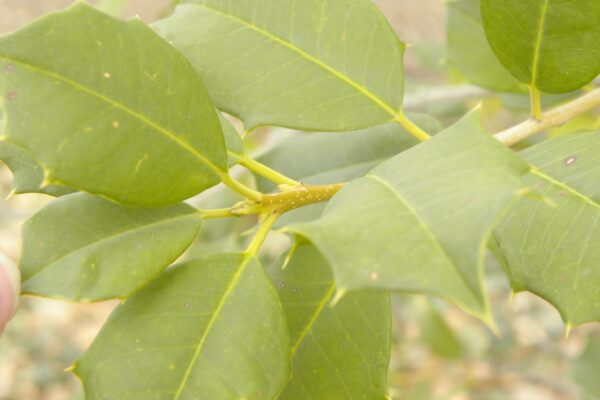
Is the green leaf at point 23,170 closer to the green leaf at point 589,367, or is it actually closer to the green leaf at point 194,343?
the green leaf at point 194,343

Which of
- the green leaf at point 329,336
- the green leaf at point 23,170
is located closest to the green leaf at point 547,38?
the green leaf at point 329,336

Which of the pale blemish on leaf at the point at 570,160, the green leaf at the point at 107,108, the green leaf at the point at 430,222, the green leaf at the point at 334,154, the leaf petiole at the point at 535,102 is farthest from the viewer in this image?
the green leaf at the point at 334,154

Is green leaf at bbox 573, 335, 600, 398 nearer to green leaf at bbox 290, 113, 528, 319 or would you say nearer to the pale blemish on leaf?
the pale blemish on leaf

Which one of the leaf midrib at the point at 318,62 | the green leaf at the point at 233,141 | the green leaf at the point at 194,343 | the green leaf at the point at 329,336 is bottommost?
the green leaf at the point at 329,336

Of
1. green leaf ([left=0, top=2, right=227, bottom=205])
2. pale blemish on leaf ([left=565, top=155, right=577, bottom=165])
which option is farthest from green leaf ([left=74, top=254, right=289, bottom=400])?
pale blemish on leaf ([left=565, top=155, right=577, bottom=165])

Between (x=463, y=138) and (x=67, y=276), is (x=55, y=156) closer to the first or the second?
(x=67, y=276)

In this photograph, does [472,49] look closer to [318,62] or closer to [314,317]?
[318,62]
